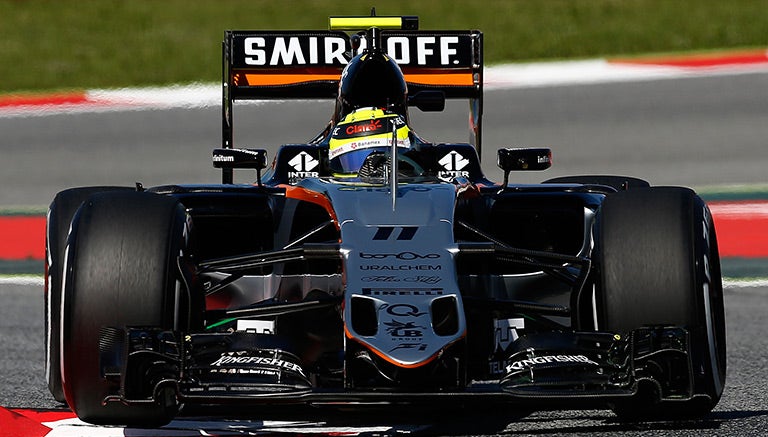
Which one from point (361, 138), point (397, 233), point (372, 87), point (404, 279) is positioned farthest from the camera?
point (372, 87)

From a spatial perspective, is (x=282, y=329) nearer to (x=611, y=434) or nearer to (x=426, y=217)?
(x=426, y=217)

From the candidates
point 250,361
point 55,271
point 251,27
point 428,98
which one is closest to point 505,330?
point 250,361

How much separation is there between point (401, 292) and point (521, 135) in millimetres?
8874

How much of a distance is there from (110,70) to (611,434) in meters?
11.9

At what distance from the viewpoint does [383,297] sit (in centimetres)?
533

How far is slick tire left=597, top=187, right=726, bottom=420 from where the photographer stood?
17.9ft

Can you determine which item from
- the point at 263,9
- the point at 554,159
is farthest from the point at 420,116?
the point at 263,9

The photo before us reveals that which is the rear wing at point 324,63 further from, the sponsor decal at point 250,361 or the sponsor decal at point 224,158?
→ the sponsor decal at point 250,361

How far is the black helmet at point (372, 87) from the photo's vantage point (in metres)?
7.66

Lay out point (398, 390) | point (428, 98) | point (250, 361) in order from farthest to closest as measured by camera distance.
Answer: point (428, 98), point (250, 361), point (398, 390)

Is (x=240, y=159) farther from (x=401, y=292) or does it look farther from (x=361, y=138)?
(x=401, y=292)

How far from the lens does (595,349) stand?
5344 mm

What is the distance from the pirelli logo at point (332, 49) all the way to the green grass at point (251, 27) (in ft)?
22.6

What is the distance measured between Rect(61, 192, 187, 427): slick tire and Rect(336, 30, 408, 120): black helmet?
7.72ft
